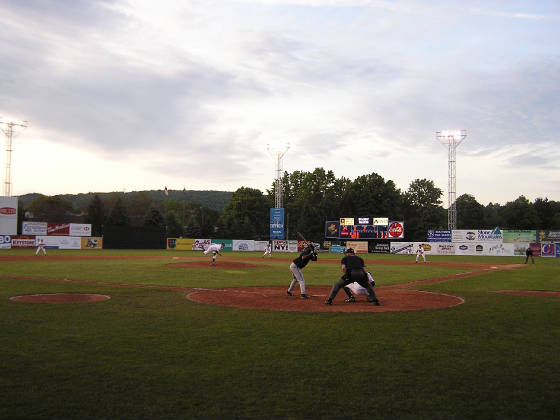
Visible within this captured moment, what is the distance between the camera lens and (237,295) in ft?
48.4

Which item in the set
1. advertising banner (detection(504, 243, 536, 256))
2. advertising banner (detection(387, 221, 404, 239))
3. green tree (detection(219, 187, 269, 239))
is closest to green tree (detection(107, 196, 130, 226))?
green tree (detection(219, 187, 269, 239))

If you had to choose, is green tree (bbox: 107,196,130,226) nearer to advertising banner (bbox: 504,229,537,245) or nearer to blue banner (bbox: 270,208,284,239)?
blue banner (bbox: 270,208,284,239)

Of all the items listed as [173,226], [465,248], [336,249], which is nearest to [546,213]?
[465,248]

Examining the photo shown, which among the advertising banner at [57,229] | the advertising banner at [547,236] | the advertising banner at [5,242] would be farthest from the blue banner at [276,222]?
the advertising banner at [547,236]

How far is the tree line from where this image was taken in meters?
100

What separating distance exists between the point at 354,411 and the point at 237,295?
1012 centimetres

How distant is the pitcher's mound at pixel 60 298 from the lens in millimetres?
12712

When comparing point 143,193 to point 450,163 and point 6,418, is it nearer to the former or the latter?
point 450,163

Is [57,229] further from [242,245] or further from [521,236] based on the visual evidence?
[521,236]

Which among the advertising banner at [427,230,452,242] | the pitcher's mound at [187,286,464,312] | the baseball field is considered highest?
the advertising banner at [427,230,452,242]

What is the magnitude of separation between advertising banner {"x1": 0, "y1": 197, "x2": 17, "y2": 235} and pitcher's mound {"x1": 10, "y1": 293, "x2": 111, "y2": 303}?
47.6 m

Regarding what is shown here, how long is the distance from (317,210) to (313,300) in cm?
8872

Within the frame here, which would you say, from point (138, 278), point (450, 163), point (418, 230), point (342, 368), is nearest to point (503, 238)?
point (450, 163)

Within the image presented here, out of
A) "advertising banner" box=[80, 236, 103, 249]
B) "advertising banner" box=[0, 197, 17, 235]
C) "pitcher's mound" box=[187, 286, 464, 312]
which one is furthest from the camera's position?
"advertising banner" box=[80, 236, 103, 249]
